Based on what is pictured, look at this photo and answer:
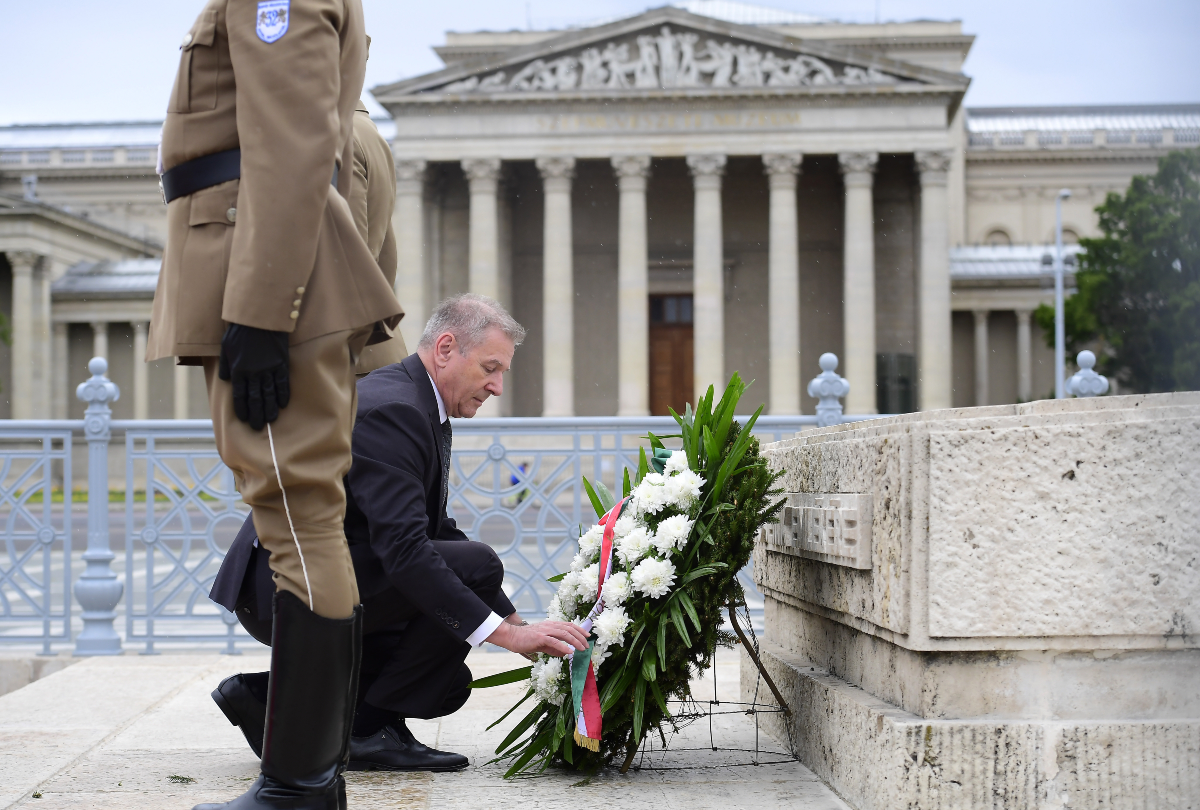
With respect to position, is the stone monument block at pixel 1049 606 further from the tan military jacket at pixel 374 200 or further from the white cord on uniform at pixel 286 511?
the tan military jacket at pixel 374 200

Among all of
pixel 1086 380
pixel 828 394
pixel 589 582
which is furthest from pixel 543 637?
pixel 1086 380

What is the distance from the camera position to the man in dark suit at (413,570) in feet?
10.7

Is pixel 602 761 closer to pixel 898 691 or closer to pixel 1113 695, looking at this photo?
pixel 898 691

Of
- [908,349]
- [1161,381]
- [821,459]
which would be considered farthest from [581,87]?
[821,459]

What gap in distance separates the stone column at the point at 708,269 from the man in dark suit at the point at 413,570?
3591cm

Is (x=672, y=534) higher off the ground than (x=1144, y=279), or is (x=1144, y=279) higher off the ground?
(x=1144, y=279)

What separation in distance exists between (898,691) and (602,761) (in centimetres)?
94

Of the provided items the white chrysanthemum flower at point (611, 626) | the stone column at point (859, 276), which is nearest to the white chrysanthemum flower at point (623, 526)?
the white chrysanthemum flower at point (611, 626)

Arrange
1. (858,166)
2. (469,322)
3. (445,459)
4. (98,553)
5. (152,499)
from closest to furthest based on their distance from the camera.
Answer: (469,322)
(445,459)
(98,553)
(152,499)
(858,166)

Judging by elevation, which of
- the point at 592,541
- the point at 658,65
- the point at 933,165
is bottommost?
the point at 592,541

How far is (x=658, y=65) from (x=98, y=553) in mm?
34926

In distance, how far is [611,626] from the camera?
3.23m

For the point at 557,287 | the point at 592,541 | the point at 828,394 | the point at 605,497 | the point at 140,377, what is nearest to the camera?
the point at 592,541

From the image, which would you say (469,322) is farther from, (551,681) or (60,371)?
(60,371)
